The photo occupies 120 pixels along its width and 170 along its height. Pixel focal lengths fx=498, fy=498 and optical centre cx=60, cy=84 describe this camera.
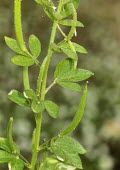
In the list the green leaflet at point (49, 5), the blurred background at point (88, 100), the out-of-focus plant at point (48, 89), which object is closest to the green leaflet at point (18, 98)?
the out-of-focus plant at point (48, 89)

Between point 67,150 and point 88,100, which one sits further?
point 88,100

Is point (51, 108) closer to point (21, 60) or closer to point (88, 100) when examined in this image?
point (21, 60)

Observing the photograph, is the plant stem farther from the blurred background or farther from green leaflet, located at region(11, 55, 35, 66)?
the blurred background

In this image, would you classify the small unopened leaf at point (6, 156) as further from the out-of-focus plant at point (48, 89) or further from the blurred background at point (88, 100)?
the blurred background at point (88, 100)

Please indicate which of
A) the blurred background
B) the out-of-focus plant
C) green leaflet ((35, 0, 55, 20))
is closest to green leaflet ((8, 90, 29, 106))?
the out-of-focus plant

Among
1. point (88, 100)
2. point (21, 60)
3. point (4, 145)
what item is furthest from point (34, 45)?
point (88, 100)
